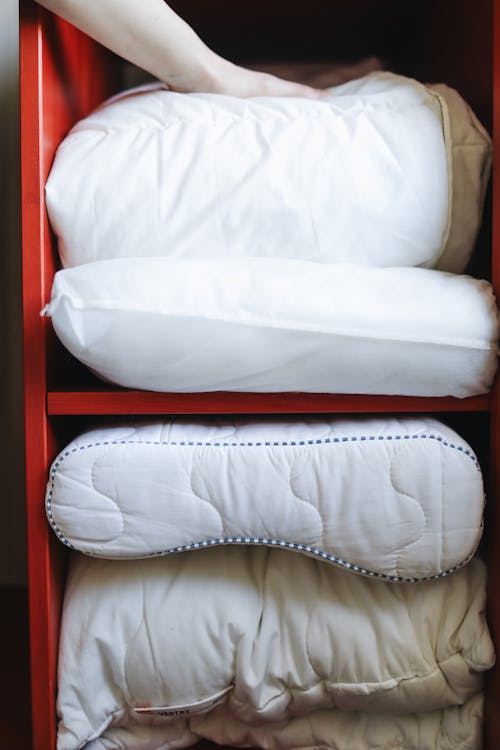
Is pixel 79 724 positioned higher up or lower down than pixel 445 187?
lower down

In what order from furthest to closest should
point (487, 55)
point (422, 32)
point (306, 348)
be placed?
1. point (422, 32)
2. point (487, 55)
3. point (306, 348)

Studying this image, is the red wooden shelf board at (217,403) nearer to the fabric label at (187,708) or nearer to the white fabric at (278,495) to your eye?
the white fabric at (278,495)

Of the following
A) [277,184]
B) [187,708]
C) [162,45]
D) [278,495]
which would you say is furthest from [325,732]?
[162,45]

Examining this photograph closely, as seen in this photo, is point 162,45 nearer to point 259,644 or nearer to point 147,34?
point 147,34

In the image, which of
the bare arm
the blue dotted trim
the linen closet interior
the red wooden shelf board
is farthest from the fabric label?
the bare arm

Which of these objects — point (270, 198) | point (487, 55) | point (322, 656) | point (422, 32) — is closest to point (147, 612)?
point (322, 656)

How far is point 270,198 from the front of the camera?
597 millimetres

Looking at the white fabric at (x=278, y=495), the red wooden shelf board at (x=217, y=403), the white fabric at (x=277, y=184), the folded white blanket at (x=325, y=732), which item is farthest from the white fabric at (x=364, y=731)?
the white fabric at (x=277, y=184)

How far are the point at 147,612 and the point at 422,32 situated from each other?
79 cm

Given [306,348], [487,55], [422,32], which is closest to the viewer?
[306,348]

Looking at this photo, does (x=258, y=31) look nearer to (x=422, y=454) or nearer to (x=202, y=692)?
(x=422, y=454)

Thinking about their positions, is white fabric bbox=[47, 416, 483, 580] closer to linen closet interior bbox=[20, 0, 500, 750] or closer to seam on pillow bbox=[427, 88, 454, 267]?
linen closet interior bbox=[20, 0, 500, 750]

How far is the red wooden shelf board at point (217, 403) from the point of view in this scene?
591mm

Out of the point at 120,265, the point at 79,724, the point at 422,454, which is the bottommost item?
the point at 79,724
